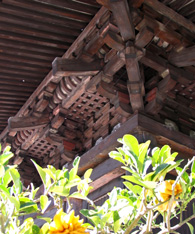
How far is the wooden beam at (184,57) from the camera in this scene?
9.09 ft

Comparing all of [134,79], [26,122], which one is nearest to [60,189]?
[134,79]

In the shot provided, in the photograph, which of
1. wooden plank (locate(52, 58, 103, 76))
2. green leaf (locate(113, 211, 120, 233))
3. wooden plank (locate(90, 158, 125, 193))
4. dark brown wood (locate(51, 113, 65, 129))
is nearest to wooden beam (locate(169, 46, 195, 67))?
wooden plank (locate(52, 58, 103, 76))

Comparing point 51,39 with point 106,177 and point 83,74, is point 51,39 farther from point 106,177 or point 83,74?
point 106,177

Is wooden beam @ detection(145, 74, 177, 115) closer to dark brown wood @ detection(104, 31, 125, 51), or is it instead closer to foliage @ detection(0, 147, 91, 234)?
dark brown wood @ detection(104, 31, 125, 51)

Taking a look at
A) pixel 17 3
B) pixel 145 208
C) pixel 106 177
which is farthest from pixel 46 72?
A: pixel 145 208

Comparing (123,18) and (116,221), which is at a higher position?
(123,18)

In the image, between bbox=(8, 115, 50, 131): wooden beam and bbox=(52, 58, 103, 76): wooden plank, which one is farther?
bbox=(8, 115, 50, 131): wooden beam

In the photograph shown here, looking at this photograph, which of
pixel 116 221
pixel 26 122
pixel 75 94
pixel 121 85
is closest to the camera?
pixel 116 221

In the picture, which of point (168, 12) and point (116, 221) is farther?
point (168, 12)

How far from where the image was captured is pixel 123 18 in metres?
2.46

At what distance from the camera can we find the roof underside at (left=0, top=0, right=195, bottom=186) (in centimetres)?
268

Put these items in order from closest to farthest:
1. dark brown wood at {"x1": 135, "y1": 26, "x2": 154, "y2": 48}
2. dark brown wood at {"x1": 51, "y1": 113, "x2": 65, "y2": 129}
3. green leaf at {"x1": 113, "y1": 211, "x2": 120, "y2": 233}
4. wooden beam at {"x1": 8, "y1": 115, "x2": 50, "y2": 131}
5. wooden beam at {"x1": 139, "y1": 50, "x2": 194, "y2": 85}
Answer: green leaf at {"x1": 113, "y1": 211, "x2": 120, "y2": 233} < dark brown wood at {"x1": 135, "y1": 26, "x2": 154, "y2": 48} < wooden beam at {"x1": 139, "y1": 50, "x2": 194, "y2": 85} < dark brown wood at {"x1": 51, "y1": 113, "x2": 65, "y2": 129} < wooden beam at {"x1": 8, "y1": 115, "x2": 50, "y2": 131}

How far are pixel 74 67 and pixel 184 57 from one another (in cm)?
94

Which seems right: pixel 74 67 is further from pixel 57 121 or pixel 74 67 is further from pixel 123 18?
pixel 57 121
